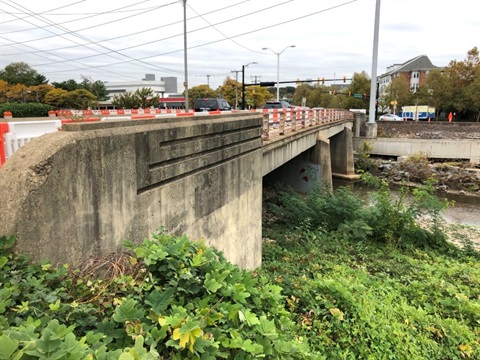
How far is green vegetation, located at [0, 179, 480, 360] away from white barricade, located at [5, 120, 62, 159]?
10.7ft

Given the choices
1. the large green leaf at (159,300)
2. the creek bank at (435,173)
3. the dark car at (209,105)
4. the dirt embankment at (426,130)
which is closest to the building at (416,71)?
the dirt embankment at (426,130)

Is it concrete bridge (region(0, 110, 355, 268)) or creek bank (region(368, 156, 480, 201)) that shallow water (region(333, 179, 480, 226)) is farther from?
concrete bridge (region(0, 110, 355, 268))

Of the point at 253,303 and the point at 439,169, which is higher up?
the point at 253,303

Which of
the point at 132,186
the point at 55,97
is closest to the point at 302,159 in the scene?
the point at 132,186

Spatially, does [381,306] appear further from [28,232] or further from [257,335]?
[28,232]

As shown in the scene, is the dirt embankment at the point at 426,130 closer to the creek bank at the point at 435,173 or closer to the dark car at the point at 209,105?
the creek bank at the point at 435,173

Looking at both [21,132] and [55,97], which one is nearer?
[21,132]

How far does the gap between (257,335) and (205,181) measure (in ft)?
10.4

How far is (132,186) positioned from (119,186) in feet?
0.72

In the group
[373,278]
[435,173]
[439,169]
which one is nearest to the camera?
[373,278]

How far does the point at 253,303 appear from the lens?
3408 millimetres

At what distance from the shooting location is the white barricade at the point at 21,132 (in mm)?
5484

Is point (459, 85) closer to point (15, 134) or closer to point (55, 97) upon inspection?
point (55, 97)

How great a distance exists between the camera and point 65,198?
10.2ft
